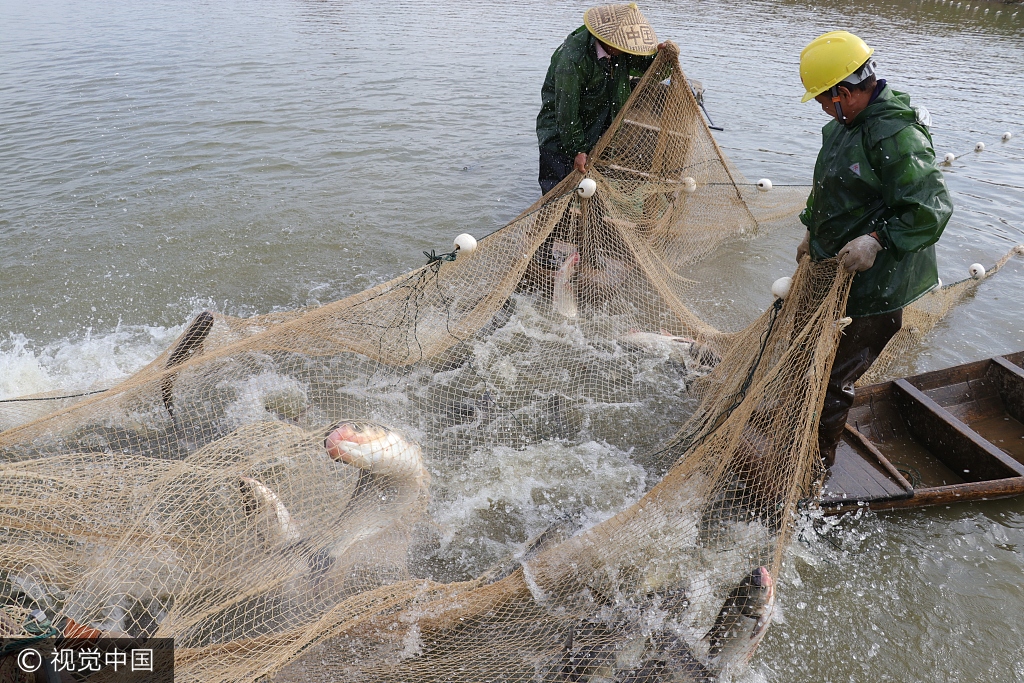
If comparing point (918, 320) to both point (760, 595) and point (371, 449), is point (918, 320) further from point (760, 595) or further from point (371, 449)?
point (371, 449)

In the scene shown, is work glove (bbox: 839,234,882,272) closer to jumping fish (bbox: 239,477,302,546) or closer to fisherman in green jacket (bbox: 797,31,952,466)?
fisherman in green jacket (bbox: 797,31,952,466)

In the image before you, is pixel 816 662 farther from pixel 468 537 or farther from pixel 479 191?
pixel 479 191

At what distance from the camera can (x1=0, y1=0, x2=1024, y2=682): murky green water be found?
3.18 metres

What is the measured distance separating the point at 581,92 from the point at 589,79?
103 mm

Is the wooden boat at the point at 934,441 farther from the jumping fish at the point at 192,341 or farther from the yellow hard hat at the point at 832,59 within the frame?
the jumping fish at the point at 192,341

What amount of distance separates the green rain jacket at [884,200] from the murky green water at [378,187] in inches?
→ 52.4

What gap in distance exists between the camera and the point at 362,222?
22.9 feet

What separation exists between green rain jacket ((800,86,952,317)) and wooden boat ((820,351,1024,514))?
0.96 meters

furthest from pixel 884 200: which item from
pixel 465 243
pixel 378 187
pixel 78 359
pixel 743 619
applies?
pixel 378 187

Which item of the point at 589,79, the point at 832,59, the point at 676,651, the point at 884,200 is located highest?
the point at 832,59

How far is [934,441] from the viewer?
12.5 ft

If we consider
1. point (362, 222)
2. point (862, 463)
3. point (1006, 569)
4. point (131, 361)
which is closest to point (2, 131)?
point (362, 222)

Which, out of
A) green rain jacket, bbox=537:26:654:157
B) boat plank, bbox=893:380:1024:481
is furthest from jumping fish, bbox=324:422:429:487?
boat plank, bbox=893:380:1024:481

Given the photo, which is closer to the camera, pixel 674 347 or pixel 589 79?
pixel 674 347
